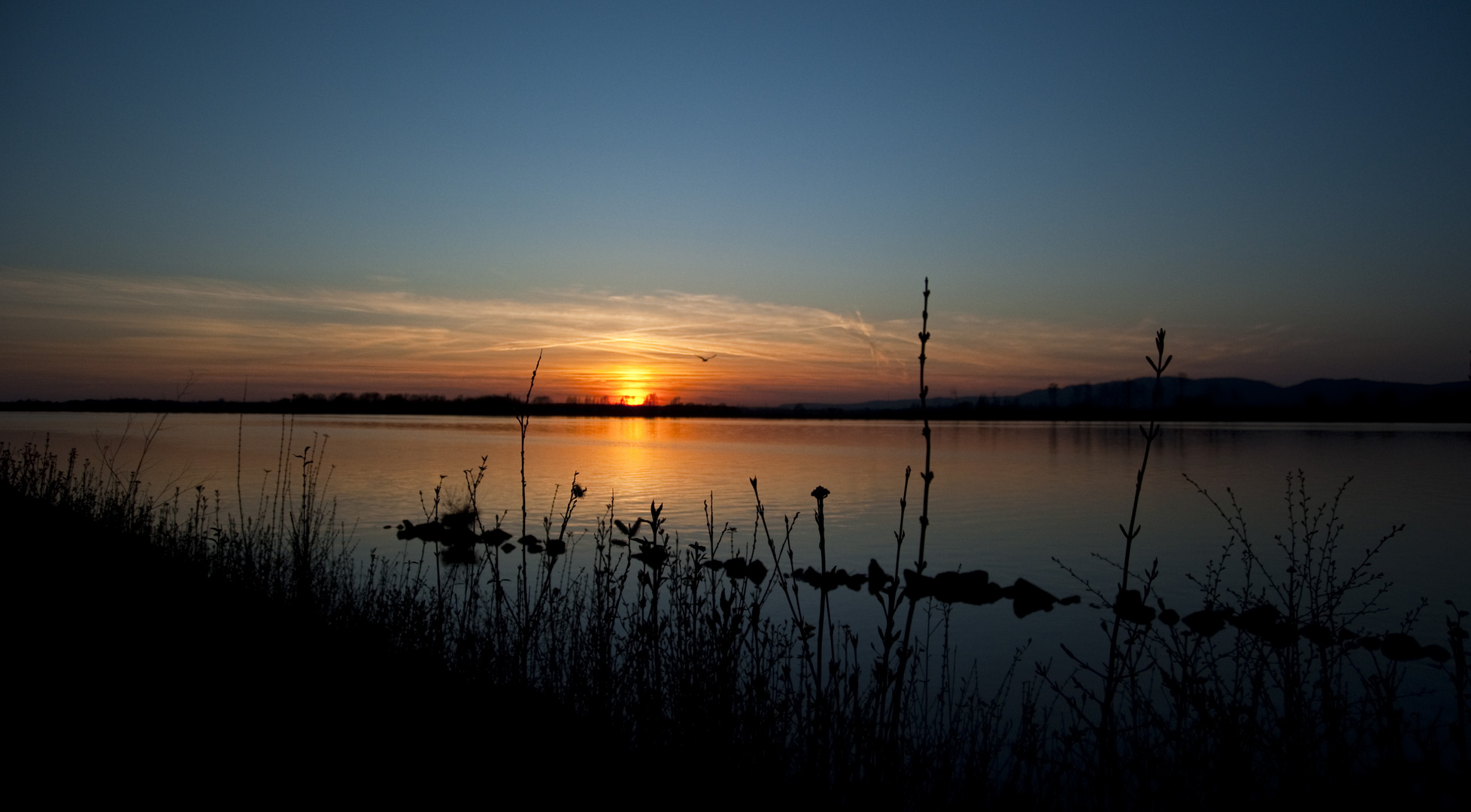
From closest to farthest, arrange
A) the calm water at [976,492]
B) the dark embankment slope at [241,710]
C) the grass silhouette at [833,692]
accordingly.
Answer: the grass silhouette at [833,692] < the dark embankment slope at [241,710] < the calm water at [976,492]

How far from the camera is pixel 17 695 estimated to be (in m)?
4.11

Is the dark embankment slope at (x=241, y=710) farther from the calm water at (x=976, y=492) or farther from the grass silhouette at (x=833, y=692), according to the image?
the calm water at (x=976, y=492)

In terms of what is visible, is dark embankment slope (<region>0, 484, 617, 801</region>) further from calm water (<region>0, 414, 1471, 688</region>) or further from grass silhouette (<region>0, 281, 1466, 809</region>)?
calm water (<region>0, 414, 1471, 688</region>)

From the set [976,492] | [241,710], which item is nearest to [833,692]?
[241,710]

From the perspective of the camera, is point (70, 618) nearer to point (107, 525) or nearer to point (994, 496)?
point (107, 525)

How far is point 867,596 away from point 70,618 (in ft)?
25.8

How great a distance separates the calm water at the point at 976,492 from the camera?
1204 cm

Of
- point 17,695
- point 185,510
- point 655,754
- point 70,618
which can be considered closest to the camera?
point 655,754

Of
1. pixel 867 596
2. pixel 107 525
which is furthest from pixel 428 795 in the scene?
pixel 107 525

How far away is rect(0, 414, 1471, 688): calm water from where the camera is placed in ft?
39.5

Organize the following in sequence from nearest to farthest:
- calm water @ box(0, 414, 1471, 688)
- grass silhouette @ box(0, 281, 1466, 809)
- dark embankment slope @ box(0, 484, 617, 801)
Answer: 1. grass silhouette @ box(0, 281, 1466, 809)
2. dark embankment slope @ box(0, 484, 617, 801)
3. calm water @ box(0, 414, 1471, 688)

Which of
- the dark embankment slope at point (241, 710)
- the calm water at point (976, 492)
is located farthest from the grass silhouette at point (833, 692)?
the calm water at point (976, 492)

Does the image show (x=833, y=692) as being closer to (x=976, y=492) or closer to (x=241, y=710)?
(x=241, y=710)

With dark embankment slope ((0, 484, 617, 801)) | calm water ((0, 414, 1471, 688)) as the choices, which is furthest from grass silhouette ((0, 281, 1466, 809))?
calm water ((0, 414, 1471, 688))
